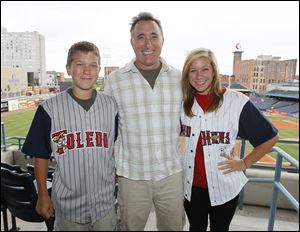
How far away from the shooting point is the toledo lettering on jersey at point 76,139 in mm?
1228

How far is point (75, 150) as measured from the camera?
48.8 inches

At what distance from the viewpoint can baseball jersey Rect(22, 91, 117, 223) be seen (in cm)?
122

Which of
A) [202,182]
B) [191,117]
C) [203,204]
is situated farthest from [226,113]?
[203,204]

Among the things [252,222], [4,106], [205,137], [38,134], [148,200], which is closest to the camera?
[38,134]

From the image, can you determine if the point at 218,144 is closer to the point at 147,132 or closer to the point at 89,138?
the point at 147,132

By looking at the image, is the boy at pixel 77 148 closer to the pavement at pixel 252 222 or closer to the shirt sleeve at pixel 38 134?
the shirt sleeve at pixel 38 134

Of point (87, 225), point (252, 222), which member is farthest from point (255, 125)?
point (252, 222)

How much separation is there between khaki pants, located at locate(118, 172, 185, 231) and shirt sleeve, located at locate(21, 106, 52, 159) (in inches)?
18.8

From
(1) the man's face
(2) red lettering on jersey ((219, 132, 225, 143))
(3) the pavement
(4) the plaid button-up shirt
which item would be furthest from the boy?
(3) the pavement

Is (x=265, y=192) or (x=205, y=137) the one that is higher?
(x=205, y=137)

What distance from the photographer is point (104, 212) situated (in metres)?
1.30

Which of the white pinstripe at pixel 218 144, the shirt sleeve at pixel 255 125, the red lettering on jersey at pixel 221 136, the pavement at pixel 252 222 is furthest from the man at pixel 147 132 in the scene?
the pavement at pixel 252 222

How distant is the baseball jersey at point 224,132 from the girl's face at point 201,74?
11cm

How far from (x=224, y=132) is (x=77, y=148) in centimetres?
77
